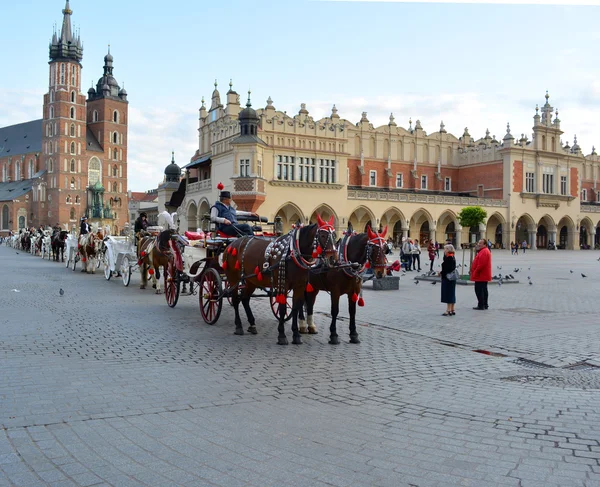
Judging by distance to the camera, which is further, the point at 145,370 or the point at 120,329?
the point at 120,329

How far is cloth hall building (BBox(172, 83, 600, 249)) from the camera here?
154 feet

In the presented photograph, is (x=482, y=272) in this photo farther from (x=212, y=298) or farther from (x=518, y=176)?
(x=518, y=176)

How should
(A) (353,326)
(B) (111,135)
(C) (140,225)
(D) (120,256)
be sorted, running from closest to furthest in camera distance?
(A) (353,326)
(C) (140,225)
(D) (120,256)
(B) (111,135)

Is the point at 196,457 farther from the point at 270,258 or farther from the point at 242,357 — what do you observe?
the point at 270,258

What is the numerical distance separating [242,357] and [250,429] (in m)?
2.99

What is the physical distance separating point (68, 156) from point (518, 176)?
3169 inches

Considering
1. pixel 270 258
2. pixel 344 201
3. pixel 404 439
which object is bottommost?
pixel 404 439

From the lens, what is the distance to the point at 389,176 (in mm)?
59875

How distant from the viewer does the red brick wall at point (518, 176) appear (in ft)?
197

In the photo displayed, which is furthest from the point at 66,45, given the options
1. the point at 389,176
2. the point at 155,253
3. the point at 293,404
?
the point at 293,404

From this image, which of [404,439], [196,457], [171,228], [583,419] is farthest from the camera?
[171,228]

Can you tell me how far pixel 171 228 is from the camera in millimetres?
14883

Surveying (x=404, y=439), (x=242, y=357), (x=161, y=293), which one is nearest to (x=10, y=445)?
(x=404, y=439)

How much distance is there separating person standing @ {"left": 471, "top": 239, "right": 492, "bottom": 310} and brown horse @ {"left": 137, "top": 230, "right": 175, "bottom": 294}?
281 inches
